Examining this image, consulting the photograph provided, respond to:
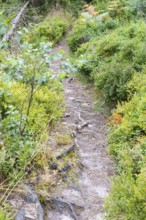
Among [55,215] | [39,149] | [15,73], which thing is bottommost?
[55,215]

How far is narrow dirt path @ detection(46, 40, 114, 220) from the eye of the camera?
3473 millimetres

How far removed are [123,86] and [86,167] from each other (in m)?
1.91

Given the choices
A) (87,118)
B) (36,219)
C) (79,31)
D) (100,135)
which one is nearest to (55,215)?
(36,219)

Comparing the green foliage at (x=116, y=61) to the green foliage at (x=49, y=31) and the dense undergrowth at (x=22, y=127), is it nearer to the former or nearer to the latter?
the dense undergrowth at (x=22, y=127)

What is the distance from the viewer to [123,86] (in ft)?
18.5

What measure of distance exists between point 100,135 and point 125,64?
64.1 inches

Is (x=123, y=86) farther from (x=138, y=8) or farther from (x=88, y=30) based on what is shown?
(x=138, y=8)

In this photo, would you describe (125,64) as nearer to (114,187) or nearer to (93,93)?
(93,93)

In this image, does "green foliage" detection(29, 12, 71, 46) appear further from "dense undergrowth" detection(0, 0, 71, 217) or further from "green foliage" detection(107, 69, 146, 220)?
"dense undergrowth" detection(0, 0, 71, 217)

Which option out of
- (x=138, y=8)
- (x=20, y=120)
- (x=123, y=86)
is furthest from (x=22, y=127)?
(x=138, y=8)

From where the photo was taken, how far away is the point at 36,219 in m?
3.11

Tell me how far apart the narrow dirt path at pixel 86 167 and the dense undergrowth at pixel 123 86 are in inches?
10.3

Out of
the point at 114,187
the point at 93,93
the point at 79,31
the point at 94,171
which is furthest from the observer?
the point at 79,31

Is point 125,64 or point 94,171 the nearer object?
point 94,171
